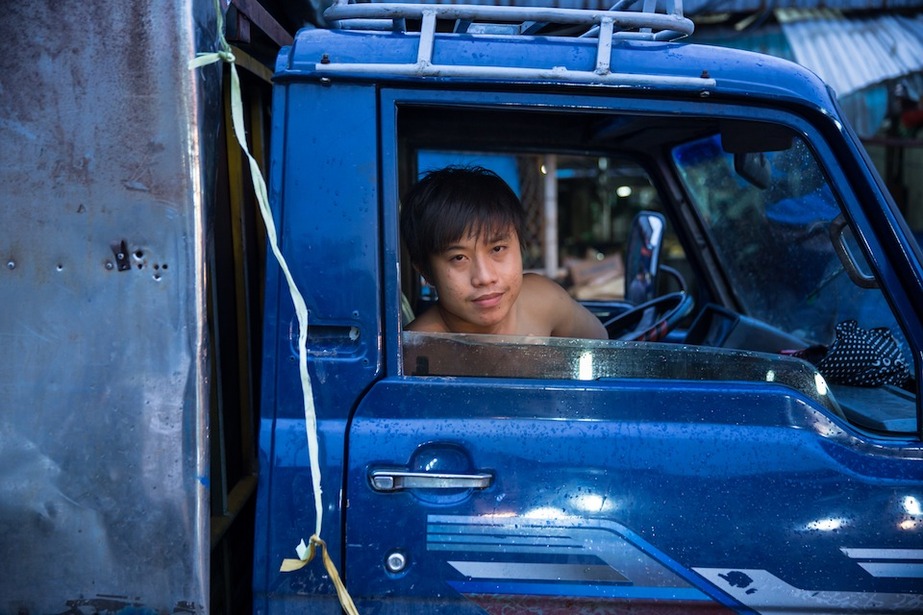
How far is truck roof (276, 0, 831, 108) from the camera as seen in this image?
55.7 inches

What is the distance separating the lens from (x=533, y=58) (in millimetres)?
1458

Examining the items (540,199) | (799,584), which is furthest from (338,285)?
(540,199)

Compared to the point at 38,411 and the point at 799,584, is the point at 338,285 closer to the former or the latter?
the point at 38,411

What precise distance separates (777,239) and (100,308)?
2362mm

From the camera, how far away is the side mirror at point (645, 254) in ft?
10.8

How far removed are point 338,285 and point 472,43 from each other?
0.57 m

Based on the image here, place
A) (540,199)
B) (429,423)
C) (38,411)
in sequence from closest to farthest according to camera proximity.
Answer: (38,411) → (429,423) → (540,199)

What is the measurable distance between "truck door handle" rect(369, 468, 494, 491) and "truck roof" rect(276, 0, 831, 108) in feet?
2.56

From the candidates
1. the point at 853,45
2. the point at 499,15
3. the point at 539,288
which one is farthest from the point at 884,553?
the point at 853,45

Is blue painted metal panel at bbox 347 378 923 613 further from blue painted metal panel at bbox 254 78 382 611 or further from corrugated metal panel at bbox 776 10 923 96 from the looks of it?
corrugated metal panel at bbox 776 10 923 96

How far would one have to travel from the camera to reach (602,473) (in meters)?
1.41

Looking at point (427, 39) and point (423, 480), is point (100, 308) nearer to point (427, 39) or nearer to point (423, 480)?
point (423, 480)

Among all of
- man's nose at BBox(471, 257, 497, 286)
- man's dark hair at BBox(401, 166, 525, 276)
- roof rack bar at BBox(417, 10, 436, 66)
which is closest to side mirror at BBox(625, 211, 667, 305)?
man's dark hair at BBox(401, 166, 525, 276)

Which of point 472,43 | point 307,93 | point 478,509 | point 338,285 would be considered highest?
point 472,43
